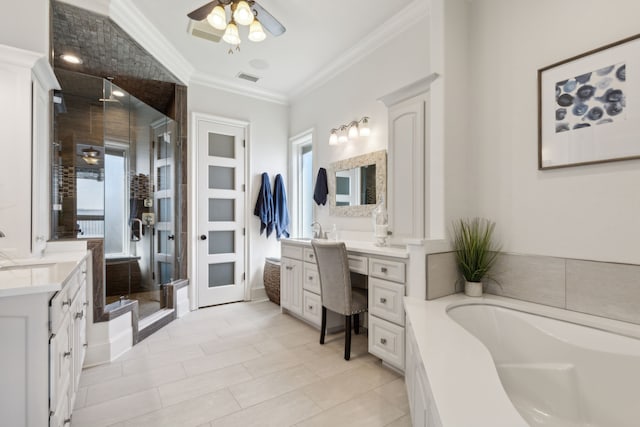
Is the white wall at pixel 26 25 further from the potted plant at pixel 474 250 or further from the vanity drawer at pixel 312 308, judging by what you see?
the potted plant at pixel 474 250

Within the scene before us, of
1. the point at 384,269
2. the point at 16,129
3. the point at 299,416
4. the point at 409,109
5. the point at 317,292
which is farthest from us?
the point at 317,292

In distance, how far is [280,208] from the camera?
4.34m

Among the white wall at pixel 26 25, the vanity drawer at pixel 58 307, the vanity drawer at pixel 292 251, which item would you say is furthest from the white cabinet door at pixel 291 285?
the white wall at pixel 26 25

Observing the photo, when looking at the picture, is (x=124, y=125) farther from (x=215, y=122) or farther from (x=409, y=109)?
(x=409, y=109)

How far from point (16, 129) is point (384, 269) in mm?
2712

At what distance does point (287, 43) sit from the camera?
3.14 metres

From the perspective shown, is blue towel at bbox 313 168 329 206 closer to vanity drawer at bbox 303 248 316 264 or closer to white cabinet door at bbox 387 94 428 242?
vanity drawer at bbox 303 248 316 264

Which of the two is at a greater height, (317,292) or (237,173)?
(237,173)

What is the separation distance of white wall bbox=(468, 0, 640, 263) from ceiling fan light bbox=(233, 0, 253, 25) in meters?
1.70

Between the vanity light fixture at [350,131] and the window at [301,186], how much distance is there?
0.89m

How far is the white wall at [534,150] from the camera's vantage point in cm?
159

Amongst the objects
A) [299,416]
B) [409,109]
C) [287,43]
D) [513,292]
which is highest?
[287,43]

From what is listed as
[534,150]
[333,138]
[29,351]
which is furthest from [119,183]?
[534,150]

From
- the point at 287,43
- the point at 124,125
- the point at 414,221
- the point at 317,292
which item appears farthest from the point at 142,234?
the point at 414,221
